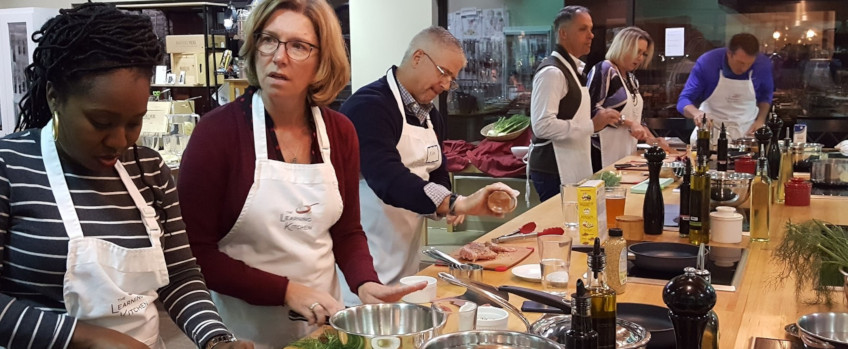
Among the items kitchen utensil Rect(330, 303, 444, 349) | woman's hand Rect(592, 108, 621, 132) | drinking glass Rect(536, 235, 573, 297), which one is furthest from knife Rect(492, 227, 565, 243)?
woman's hand Rect(592, 108, 621, 132)

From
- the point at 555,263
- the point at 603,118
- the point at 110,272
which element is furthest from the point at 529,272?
the point at 603,118

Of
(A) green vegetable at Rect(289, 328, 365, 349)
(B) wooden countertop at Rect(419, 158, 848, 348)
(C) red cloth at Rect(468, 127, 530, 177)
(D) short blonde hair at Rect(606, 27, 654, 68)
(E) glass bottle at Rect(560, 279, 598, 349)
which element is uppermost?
(D) short blonde hair at Rect(606, 27, 654, 68)

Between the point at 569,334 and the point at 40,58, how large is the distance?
1067 mm

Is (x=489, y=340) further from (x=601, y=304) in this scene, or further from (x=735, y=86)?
(x=735, y=86)

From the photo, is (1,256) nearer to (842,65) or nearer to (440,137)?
(440,137)

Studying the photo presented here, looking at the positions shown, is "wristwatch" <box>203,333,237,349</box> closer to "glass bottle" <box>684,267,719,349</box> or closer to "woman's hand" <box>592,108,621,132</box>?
"glass bottle" <box>684,267,719,349</box>

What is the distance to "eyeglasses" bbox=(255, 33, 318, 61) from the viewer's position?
2.10 metres

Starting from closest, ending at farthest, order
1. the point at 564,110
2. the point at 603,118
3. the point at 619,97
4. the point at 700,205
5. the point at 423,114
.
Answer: the point at 700,205 < the point at 423,114 < the point at 564,110 < the point at 603,118 < the point at 619,97

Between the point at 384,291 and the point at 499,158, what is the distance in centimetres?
525

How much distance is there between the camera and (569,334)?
4.19ft

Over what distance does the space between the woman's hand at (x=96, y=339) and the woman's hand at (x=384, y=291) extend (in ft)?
2.03

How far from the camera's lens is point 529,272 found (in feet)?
7.39

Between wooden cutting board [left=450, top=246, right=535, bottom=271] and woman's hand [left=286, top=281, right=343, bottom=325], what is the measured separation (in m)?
0.54

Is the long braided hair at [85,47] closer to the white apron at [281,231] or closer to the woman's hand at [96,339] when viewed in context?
the woman's hand at [96,339]
